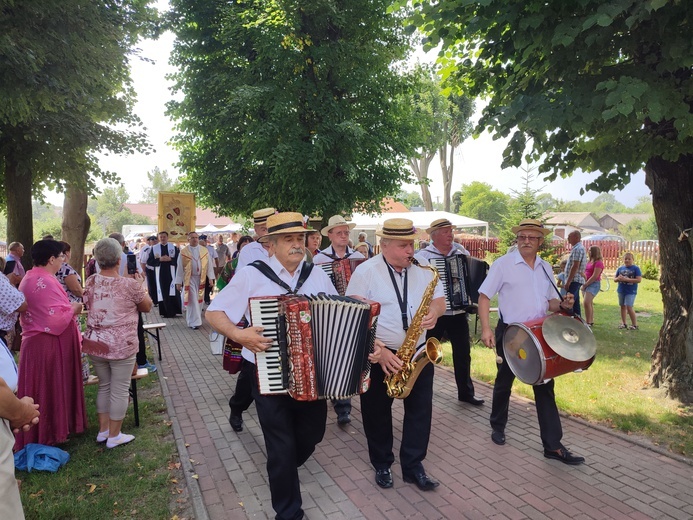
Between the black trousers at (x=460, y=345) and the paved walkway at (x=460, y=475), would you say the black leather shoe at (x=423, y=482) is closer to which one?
the paved walkway at (x=460, y=475)

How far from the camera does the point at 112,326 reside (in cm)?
508

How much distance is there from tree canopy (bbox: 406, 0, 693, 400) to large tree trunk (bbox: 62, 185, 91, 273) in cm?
1291

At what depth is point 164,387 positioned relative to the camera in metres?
7.42

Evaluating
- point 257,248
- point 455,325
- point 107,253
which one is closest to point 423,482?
point 455,325

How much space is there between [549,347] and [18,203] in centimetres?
1186

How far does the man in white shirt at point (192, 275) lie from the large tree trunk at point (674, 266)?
9428 mm

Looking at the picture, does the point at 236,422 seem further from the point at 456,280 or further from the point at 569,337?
the point at 569,337

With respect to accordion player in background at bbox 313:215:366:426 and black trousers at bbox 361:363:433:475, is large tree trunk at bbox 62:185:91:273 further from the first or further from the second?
black trousers at bbox 361:363:433:475

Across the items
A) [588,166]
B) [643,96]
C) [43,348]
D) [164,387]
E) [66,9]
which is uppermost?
[66,9]

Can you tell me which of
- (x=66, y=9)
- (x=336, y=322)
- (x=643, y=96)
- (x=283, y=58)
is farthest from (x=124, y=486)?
(x=283, y=58)

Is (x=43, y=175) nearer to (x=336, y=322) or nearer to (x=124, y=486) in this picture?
(x=124, y=486)

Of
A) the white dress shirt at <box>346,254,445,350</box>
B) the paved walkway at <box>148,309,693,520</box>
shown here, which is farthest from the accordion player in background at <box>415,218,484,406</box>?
the white dress shirt at <box>346,254,445,350</box>

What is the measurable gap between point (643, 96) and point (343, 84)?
10.2 m

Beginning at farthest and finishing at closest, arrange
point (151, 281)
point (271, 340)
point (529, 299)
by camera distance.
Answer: point (151, 281) < point (529, 299) < point (271, 340)
